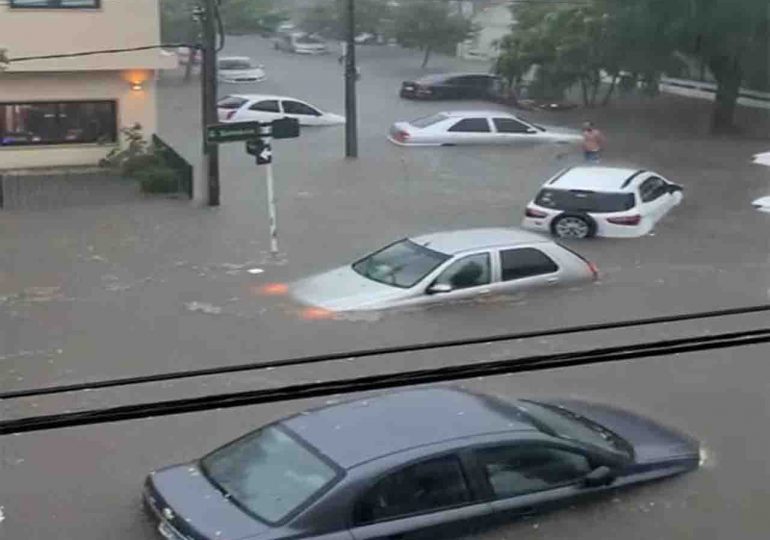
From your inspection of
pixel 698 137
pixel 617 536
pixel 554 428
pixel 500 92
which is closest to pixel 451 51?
pixel 500 92

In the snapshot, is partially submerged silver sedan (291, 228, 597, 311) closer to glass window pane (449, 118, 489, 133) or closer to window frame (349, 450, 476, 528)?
glass window pane (449, 118, 489, 133)

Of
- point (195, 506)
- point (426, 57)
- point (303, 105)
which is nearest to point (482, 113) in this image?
point (426, 57)

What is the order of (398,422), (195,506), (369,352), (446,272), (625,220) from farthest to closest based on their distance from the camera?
(625,220) < (446,272) < (369,352) < (398,422) < (195,506)

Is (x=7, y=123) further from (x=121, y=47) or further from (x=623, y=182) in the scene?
(x=623, y=182)

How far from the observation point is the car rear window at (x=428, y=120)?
2.08 metres

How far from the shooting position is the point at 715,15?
78.0 inches

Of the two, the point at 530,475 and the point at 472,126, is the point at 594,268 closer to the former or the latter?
the point at 472,126

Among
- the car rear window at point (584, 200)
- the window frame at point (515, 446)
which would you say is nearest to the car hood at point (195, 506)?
the window frame at point (515, 446)

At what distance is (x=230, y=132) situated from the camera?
1.92 metres

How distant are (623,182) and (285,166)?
0.52 metres

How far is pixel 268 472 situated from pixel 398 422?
0.61 ft

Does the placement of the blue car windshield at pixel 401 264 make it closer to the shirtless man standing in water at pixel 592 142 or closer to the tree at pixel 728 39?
the shirtless man standing in water at pixel 592 142

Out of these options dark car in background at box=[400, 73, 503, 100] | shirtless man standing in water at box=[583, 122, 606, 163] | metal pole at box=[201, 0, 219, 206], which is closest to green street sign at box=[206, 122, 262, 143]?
metal pole at box=[201, 0, 219, 206]

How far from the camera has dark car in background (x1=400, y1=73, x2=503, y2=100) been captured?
202 centimetres
